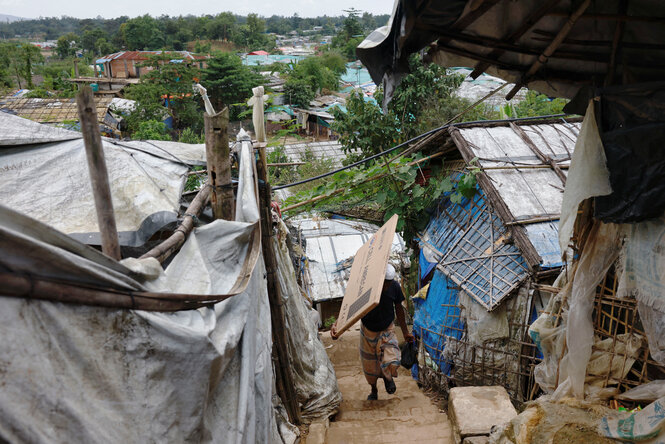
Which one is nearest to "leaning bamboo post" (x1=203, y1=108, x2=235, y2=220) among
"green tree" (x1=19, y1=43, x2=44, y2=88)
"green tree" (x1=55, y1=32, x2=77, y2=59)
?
"green tree" (x1=19, y1=43, x2=44, y2=88)

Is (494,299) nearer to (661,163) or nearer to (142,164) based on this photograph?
(661,163)

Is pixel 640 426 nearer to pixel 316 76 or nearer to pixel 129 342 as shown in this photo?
pixel 129 342

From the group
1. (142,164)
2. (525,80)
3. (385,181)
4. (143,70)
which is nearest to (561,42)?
(525,80)

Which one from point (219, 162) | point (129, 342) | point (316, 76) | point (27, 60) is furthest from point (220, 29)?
point (129, 342)

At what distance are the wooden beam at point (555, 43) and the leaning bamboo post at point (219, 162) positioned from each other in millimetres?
2189

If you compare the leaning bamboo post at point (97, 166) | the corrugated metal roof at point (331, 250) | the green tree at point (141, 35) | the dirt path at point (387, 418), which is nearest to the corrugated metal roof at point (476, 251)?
the dirt path at point (387, 418)

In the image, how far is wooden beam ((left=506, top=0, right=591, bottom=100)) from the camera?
2.81 metres

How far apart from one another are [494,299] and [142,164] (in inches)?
176

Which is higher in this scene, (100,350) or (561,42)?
(561,42)

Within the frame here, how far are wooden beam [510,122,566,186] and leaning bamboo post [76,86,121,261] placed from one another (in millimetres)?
6597

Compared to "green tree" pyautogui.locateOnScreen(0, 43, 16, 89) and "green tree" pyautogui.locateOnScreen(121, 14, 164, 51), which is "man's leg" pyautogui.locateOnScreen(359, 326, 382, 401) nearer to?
"green tree" pyautogui.locateOnScreen(0, 43, 16, 89)

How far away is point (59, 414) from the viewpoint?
4.81ft

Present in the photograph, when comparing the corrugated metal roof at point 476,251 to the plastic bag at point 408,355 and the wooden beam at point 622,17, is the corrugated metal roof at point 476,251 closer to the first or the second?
the plastic bag at point 408,355

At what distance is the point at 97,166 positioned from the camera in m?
2.00
